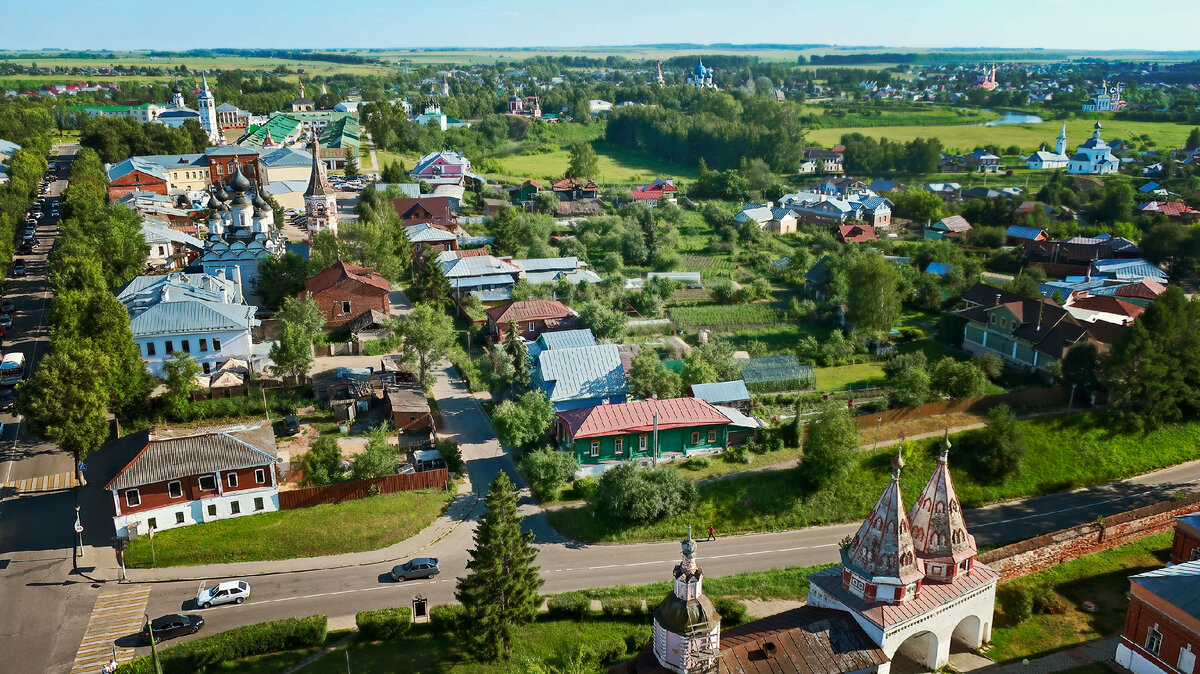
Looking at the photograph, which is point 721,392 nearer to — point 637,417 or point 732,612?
point 637,417

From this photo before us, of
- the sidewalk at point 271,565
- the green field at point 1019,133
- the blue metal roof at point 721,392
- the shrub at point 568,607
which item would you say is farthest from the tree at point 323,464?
the green field at point 1019,133

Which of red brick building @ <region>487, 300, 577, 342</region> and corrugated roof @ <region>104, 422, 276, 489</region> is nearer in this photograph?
corrugated roof @ <region>104, 422, 276, 489</region>

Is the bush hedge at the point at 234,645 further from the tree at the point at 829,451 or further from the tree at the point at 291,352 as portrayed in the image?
the tree at the point at 829,451

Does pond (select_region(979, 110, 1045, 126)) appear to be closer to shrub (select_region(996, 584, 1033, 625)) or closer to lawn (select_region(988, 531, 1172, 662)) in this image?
lawn (select_region(988, 531, 1172, 662))

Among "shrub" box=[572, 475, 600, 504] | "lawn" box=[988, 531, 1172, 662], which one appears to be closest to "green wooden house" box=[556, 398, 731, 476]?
"shrub" box=[572, 475, 600, 504]

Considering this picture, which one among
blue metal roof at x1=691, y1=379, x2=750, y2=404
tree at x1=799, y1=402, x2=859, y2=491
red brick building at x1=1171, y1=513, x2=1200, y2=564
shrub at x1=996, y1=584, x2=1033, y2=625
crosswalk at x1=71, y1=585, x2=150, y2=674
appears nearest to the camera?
crosswalk at x1=71, y1=585, x2=150, y2=674

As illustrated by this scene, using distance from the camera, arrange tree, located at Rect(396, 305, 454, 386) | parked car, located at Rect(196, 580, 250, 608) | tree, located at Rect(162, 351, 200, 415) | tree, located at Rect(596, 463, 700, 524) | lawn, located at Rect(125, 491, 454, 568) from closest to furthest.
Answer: parked car, located at Rect(196, 580, 250, 608), lawn, located at Rect(125, 491, 454, 568), tree, located at Rect(596, 463, 700, 524), tree, located at Rect(162, 351, 200, 415), tree, located at Rect(396, 305, 454, 386)

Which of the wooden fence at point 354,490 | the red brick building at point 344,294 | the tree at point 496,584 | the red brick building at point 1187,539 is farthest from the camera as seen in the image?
the red brick building at point 344,294

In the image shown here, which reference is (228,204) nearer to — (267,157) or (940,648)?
(267,157)
